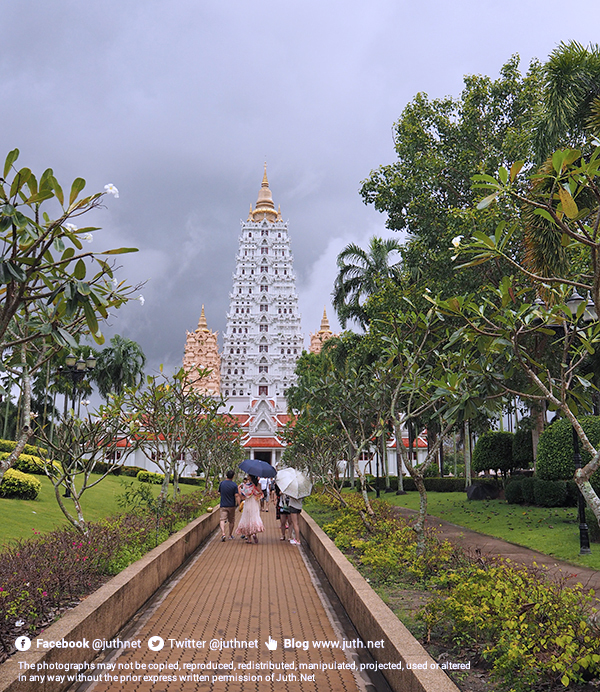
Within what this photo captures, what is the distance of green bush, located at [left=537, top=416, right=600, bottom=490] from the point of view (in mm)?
14898

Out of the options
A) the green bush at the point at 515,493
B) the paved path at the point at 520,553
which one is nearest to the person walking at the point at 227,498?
the paved path at the point at 520,553

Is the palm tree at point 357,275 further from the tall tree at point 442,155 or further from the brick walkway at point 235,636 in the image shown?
the brick walkway at point 235,636

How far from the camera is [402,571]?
308 inches

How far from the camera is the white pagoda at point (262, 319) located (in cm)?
7400

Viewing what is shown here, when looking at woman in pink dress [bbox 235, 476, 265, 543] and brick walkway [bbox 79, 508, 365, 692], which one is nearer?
brick walkway [bbox 79, 508, 365, 692]

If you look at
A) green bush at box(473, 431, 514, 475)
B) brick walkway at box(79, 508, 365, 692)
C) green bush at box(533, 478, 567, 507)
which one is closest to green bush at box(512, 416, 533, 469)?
green bush at box(473, 431, 514, 475)

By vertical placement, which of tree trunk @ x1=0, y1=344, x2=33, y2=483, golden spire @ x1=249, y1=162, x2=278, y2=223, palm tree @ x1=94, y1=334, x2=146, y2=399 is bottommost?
tree trunk @ x1=0, y1=344, x2=33, y2=483

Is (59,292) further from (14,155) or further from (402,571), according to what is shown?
(402,571)

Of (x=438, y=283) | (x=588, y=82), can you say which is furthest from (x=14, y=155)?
(x=438, y=283)

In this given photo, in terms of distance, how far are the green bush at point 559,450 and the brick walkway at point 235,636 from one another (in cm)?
875

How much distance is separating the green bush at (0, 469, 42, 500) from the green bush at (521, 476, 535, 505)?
14.4 metres

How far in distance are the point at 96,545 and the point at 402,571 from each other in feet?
13.2

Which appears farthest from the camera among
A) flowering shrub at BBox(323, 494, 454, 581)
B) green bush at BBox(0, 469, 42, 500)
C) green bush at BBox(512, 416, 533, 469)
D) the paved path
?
green bush at BBox(512, 416, 533, 469)

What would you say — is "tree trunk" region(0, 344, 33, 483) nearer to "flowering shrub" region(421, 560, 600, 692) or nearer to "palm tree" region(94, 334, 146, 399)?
"flowering shrub" region(421, 560, 600, 692)
